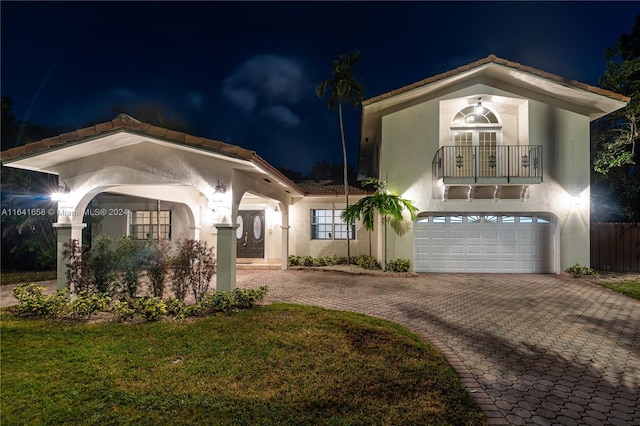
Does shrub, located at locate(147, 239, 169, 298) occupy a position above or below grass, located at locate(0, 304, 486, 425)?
above

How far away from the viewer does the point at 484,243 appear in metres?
11.0

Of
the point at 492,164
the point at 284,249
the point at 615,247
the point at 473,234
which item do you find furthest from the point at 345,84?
the point at 615,247

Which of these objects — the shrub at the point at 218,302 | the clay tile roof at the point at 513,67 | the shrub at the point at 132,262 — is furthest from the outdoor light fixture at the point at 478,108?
the shrub at the point at 132,262

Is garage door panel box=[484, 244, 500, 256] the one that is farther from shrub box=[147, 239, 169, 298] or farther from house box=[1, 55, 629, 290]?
shrub box=[147, 239, 169, 298]

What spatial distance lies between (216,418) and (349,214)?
8760mm

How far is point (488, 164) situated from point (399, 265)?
5.00m

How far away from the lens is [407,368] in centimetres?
356

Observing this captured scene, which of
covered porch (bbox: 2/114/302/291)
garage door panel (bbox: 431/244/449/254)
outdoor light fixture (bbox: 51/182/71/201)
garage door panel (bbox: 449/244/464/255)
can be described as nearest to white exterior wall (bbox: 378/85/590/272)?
garage door panel (bbox: 431/244/449/254)

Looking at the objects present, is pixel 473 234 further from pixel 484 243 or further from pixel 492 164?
pixel 492 164

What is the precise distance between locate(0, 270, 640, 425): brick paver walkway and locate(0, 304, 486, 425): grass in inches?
22.4

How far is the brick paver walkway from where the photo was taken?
2980mm

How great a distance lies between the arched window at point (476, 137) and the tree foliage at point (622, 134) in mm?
4156

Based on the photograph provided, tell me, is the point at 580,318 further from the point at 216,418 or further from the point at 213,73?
the point at 213,73

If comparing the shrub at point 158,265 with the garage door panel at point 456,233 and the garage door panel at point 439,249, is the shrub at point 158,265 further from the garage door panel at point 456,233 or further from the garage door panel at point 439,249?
the garage door panel at point 456,233
